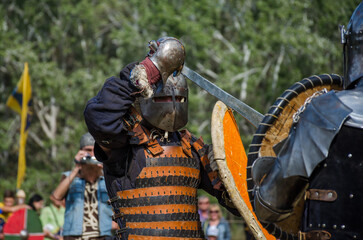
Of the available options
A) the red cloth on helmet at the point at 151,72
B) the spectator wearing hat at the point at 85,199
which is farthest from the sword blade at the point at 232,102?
the spectator wearing hat at the point at 85,199

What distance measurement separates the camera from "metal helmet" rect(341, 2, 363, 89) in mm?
3025

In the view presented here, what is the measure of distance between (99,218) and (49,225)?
318cm

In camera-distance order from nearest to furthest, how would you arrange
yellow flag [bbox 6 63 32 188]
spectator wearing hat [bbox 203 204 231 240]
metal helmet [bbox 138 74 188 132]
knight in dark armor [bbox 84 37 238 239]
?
knight in dark armor [bbox 84 37 238 239], metal helmet [bbox 138 74 188 132], spectator wearing hat [bbox 203 204 231 240], yellow flag [bbox 6 63 32 188]

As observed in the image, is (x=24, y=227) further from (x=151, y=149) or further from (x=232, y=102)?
(x=232, y=102)

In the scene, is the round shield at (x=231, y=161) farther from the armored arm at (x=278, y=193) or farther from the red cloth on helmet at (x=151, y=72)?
the armored arm at (x=278, y=193)

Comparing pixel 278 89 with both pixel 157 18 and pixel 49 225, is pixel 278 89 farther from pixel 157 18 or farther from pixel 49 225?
pixel 49 225

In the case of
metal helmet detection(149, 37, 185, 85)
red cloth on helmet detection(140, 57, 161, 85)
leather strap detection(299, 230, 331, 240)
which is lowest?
leather strap detection(299, 230, 331, 240)

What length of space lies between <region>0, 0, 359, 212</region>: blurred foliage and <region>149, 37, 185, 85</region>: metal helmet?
1065cm

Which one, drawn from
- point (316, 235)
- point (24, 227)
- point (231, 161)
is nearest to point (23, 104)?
point (24, 227)

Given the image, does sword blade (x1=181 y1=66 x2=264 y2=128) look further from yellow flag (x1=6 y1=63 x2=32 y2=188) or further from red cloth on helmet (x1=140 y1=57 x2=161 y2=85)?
yellow flag (x1=6 y1=63 x2=32 y2=188)

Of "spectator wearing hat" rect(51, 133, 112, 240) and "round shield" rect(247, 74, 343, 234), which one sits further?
"spectator wearing hat" rect(51, 133, 112, 240)

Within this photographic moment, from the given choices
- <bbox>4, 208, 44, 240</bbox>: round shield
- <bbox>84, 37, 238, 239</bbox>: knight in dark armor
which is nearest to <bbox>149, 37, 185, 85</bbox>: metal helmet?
<bbox>84, 37, 238, 239</bbox>: knight in dark armor

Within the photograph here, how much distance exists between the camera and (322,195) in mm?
2943

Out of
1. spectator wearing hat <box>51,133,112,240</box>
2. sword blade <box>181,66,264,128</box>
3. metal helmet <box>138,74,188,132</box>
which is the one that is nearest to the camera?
sword blade <box>181,66,264,128</box>
